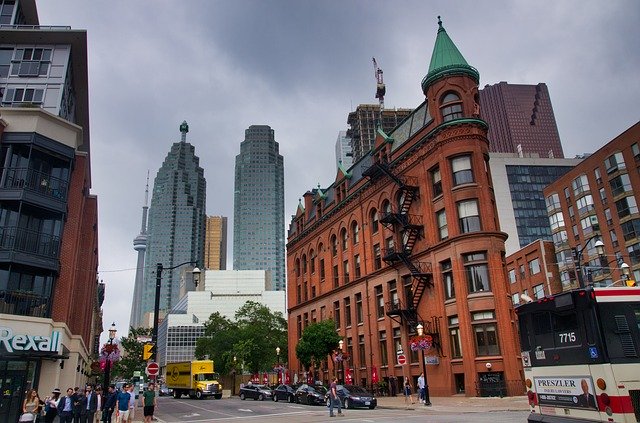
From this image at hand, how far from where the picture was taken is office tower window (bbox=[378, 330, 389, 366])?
44.0 metres

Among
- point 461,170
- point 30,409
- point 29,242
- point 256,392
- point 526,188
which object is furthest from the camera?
point 526,188

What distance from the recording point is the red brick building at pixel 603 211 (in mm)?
57062

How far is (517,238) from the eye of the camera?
11469cm

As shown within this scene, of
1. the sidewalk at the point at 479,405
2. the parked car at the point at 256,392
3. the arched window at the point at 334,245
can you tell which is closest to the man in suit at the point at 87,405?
the sidewalk at the point at 479,405

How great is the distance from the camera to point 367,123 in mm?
158625

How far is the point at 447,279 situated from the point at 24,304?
27.8 meters

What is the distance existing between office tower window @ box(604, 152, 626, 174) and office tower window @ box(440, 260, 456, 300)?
34.8 m

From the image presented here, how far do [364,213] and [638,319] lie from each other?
39927 mm

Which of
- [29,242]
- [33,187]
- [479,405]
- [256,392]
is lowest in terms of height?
[479,405]

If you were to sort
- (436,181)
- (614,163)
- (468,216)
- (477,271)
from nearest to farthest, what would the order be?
(477,271)
(468,216)
(436,181)
(614,163)

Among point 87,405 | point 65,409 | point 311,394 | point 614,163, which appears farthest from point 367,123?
point 65,409

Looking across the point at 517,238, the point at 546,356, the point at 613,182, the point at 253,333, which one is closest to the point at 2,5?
the point at 546,356

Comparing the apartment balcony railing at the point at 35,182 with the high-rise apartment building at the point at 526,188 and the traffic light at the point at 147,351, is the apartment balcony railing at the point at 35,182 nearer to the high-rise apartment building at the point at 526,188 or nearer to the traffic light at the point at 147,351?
the traffic light at the point at 147,351

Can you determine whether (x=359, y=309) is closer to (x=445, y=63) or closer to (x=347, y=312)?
(x=347, y=312)
